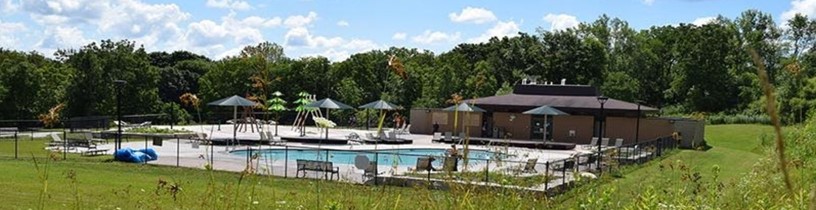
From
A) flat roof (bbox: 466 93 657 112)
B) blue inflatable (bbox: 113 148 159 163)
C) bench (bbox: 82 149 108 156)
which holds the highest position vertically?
flat roof (bbox: 466 93 657 112)

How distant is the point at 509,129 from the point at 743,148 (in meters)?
10.8

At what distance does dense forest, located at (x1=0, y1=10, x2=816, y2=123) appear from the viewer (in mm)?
39781

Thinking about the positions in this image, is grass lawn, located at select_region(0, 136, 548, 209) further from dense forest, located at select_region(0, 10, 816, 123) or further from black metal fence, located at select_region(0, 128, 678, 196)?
dense forest, located at select_region(0, 10, 816, 123)

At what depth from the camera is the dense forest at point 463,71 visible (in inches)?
1566

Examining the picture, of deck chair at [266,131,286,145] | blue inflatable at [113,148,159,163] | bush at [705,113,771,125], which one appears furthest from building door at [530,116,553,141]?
blue inflatable at [113,148,159,163]

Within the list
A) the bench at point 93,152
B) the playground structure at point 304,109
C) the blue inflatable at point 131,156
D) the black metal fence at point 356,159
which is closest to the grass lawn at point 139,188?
the blue inflatable at point 131,156

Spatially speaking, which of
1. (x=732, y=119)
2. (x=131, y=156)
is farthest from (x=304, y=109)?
(x=732, y=119)

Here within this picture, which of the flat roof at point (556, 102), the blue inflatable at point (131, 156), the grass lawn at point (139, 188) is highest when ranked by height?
the flat roof at point (556, 102)

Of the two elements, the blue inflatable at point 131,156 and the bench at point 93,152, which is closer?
the blue inflatable at point 131,156

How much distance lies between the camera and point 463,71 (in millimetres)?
49469

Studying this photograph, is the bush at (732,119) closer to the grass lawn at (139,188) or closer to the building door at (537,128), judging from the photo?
the building door at (537,128)

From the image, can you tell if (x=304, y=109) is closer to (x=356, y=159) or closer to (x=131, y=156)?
(x=131, y=156)

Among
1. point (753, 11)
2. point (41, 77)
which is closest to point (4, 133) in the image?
point (41, 77)

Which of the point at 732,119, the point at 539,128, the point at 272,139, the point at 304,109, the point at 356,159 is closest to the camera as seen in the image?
the point at 272,139
